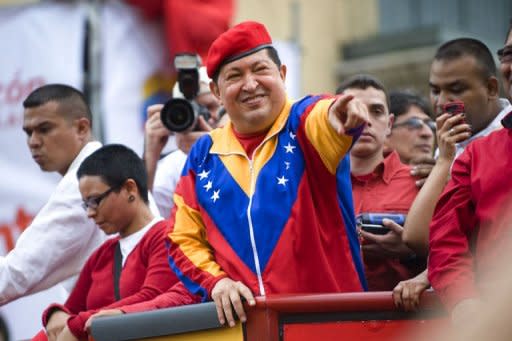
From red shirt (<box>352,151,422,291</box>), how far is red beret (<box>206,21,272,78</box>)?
838 mm

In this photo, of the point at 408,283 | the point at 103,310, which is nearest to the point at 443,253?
the point at 408,283

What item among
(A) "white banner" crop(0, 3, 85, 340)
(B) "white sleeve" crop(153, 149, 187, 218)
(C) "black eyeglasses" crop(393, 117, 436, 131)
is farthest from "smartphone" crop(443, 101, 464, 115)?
(A) "white banner" crop(0, 3, 85, 340)

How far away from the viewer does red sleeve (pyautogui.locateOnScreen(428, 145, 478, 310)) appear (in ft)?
9.88

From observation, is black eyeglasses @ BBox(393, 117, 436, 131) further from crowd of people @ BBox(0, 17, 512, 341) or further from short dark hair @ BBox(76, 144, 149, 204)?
short dark hair @ BBox(76, 144, 149, 204)

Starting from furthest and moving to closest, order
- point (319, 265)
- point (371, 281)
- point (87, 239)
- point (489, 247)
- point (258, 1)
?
point (258, 1) → point (87, 239) → point (371, 281) → point (319, 265) → point (489, 247)

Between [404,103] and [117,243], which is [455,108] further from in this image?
[404,103]

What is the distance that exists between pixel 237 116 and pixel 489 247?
3.51 ft

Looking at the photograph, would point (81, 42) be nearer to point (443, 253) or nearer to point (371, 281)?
point (371, 281)

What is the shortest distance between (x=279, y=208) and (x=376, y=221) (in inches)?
26.4

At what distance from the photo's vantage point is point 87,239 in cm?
477

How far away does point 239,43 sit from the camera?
369 centimetres

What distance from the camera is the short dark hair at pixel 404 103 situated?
17.4ft

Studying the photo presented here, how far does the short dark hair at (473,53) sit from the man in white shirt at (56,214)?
5.52ft

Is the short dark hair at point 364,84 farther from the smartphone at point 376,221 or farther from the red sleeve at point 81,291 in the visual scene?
the red sleeve at point 81,291
